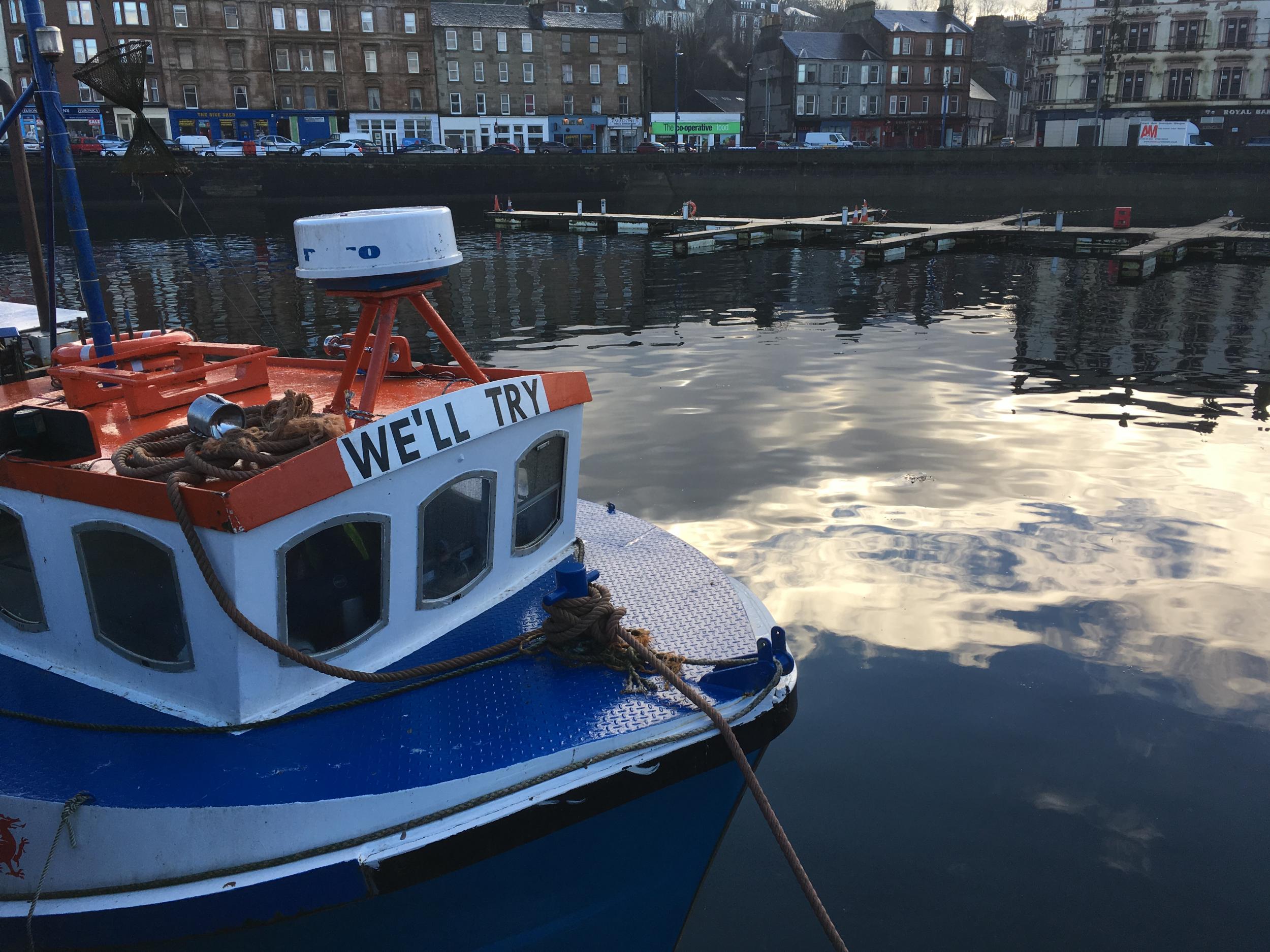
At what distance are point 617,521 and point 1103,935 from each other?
461cm

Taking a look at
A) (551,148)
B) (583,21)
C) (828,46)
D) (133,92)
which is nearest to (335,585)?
(133,92)

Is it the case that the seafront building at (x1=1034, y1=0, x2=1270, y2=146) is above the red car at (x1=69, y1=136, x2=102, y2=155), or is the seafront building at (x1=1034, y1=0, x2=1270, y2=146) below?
above

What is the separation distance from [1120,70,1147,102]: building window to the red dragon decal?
96.3m

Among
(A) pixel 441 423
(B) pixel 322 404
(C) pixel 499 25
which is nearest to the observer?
(A) pixel 441 423

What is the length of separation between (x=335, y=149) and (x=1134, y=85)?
220 feet

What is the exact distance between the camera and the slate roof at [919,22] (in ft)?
307

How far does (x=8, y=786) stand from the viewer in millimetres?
4809

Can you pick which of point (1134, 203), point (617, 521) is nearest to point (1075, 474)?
point (617, 521)

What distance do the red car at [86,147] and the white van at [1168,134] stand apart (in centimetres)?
7457

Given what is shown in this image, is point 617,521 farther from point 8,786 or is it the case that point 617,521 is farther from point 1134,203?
point 1134,203

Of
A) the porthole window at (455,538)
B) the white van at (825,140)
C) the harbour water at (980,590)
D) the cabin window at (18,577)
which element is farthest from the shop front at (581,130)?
the cabin window at (18,577)

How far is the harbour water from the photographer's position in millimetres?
6641

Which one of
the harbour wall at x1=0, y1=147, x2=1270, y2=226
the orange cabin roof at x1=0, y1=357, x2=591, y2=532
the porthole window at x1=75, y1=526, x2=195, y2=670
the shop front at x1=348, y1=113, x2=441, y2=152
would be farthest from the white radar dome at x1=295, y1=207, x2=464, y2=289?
the shop front at x1=348, y1=113, x2=441, y2=152

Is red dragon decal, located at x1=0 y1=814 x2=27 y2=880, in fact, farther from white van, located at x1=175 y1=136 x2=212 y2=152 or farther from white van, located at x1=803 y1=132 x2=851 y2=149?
white van, located at x1=803 y1=132 x2=851 y2=149
